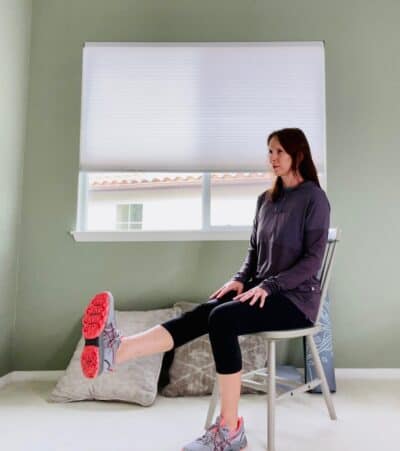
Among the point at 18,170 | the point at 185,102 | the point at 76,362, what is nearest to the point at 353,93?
the point at 185,102

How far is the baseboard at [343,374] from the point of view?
2.19m

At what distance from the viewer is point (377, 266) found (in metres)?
→ 2.28

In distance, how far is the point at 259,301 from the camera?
142 centimetres

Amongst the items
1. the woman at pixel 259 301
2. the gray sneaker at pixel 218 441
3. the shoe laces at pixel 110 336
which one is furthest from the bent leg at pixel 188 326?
the gray sneaker at pixel 218 441

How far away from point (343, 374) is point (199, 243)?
117 cm

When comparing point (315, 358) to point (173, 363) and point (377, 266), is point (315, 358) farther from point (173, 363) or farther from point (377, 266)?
point (377, 266)

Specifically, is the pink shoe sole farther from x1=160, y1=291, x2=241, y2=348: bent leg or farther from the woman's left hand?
the woman's left hand

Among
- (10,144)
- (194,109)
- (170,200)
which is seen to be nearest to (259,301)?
(170,200)

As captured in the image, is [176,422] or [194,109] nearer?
[176,422]

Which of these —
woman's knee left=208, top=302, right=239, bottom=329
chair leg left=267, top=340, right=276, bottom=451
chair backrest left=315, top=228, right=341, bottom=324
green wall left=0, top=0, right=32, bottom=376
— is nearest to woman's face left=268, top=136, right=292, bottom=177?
chair backrest left=315, top=228, right=341, bottom=324

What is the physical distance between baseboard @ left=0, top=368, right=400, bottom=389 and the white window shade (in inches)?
48.9

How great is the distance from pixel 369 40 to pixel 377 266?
1.46 m

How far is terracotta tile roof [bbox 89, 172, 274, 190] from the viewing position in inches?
95.0

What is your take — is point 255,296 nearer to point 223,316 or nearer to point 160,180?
point 223,316
